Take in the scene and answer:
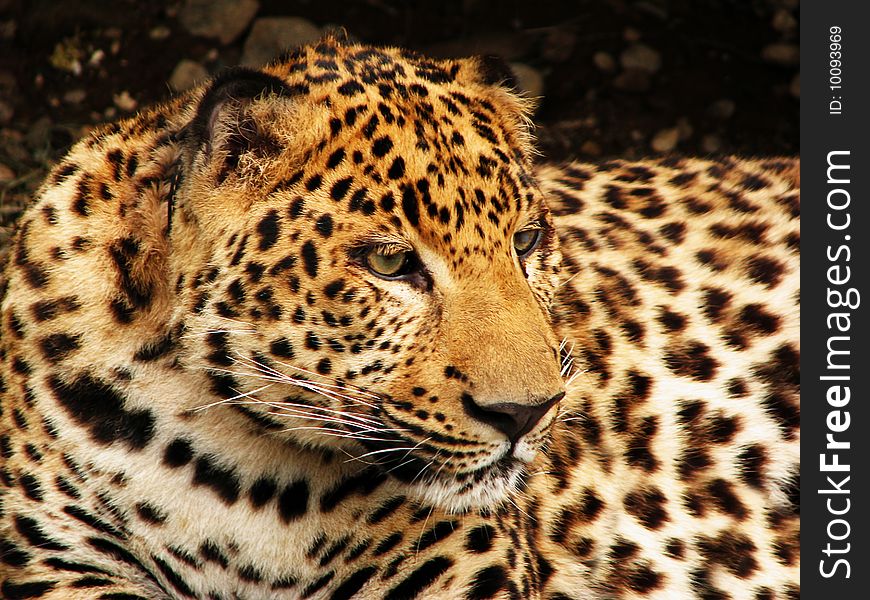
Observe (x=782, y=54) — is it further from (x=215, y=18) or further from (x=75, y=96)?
(x=75, y=96)

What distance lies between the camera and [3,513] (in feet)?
16.3

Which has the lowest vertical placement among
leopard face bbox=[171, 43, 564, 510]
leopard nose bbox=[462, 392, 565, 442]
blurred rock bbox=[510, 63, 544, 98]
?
leopard nose bbox=[462, 392, 565, 442]

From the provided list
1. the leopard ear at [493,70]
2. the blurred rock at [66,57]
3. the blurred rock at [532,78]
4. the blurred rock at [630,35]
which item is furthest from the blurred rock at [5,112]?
the leopard ear at [493,70]

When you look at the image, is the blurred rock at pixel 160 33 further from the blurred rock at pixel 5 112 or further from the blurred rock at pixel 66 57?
the blurred rock at pixel 5 112

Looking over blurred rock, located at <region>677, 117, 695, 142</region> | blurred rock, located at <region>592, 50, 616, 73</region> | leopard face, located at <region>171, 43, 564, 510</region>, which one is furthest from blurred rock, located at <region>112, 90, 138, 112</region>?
leopard face, located at <region>171, 43, 564, 510</region>

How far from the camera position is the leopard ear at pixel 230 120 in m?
4.44

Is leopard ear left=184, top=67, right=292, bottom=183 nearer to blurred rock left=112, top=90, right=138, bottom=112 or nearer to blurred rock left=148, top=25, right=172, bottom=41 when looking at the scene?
blurred rock left=112, top=90, right=138, bottom=112

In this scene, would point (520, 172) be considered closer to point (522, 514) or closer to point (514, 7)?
point (522, 514)

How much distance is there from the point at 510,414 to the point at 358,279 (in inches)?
28.0

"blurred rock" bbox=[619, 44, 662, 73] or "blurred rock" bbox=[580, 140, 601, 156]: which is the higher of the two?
"blurred rock" bbox=[619, 44, 662, 73]

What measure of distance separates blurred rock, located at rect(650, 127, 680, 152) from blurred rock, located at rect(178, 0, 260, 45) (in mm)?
3448

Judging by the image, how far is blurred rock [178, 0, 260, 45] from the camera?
1024 cm

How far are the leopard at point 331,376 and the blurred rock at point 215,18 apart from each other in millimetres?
5192

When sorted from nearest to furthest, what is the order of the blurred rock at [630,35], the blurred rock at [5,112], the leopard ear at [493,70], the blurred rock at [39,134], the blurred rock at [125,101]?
the leopard ear at [493,70] → the blurred rock at [39,134] → the blurred rock at [5,112] → the blurred rock at [125,101] → the blurred rock at [630,35]
